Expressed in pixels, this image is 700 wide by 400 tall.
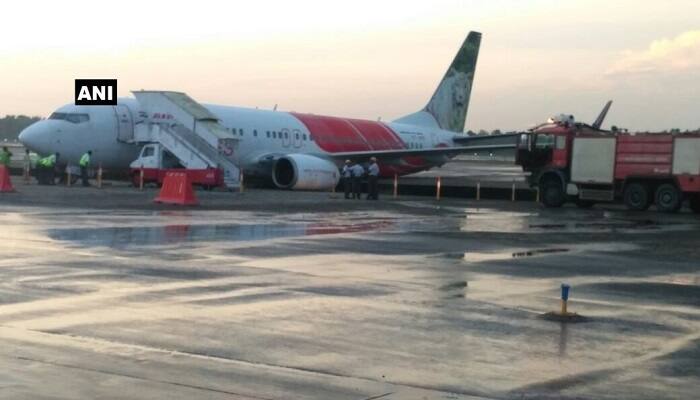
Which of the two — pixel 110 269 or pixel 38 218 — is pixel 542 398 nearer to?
pixel 110 269

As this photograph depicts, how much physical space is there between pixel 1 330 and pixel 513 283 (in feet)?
21.0

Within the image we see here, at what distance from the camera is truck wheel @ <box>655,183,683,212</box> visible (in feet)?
101

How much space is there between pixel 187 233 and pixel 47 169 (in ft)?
67.0

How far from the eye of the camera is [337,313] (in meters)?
10.1

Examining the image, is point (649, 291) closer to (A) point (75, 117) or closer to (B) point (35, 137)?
(A) point (75, 117)

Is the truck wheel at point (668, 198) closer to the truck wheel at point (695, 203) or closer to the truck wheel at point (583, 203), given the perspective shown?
the truck wheel at point (695, 203)

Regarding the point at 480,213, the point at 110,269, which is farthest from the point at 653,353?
the point at 480,213

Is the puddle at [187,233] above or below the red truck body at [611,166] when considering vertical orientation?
below

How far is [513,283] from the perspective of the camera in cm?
1282

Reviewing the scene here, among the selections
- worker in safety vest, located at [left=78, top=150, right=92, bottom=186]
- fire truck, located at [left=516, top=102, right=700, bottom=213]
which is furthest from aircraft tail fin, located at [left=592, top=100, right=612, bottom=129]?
worker in safety vest, located at [left=78, top=150, right=92, bottom=186]

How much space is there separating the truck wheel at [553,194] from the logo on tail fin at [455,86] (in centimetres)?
2075

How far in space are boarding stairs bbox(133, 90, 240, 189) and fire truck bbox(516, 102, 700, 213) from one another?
1035 centimetres

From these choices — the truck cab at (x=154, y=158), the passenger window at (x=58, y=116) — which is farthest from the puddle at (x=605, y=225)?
the passenger window at (x=58, y=116)

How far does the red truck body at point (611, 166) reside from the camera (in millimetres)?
30703
